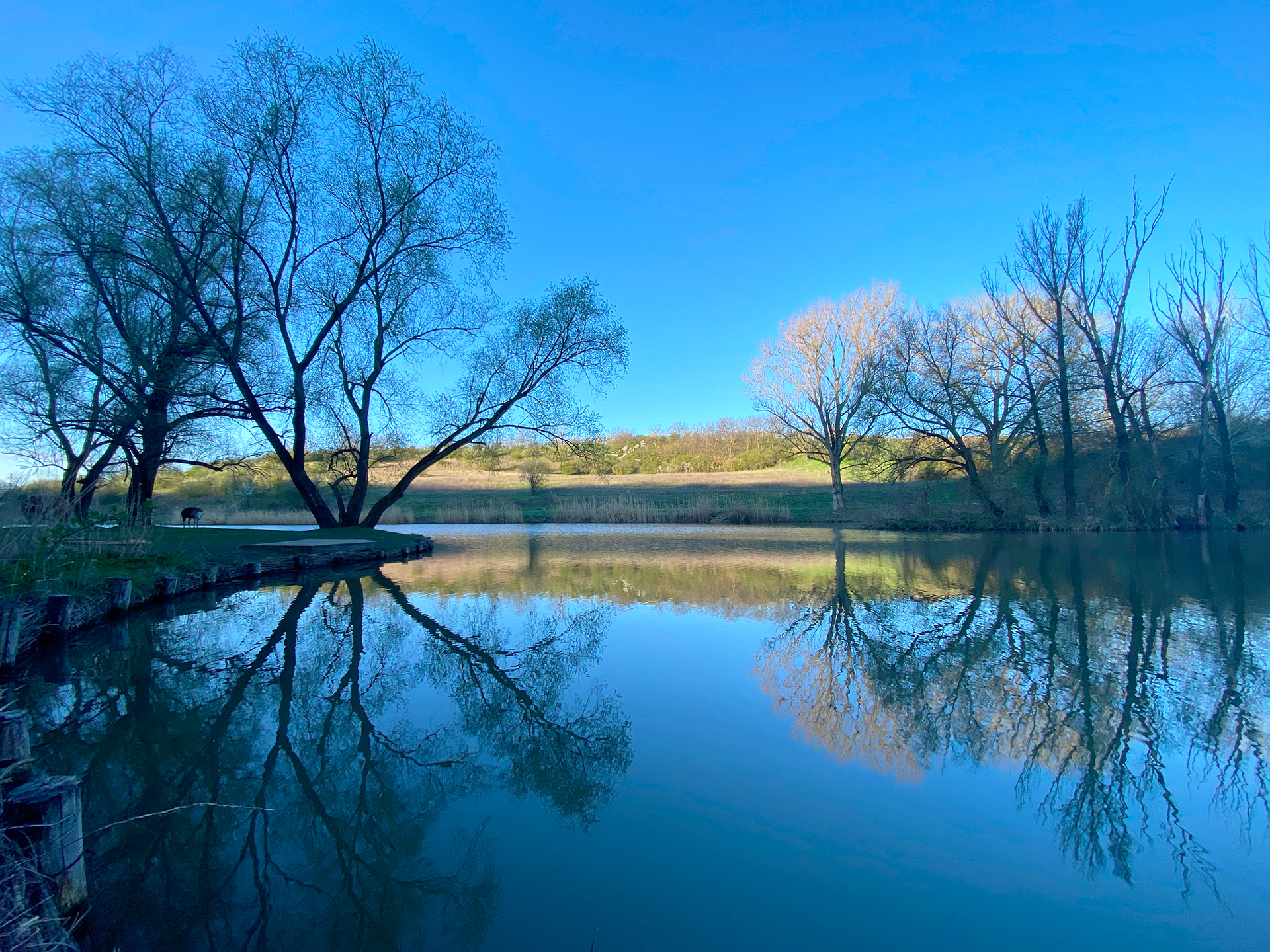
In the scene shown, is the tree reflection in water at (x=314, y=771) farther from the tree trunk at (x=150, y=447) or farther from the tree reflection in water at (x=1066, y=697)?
the tree trunk at (x=150, y=447)

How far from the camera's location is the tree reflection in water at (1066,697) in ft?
9.86

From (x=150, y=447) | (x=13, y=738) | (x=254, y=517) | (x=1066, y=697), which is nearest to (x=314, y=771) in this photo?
(x=13, y=738)

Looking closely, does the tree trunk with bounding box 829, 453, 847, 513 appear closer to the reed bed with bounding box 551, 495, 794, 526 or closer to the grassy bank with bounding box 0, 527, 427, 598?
the reed bed with bounding box 551, 495, 794, 526

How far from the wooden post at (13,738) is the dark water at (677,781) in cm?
44

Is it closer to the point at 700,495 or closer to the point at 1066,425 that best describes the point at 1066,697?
the point at 1066,425

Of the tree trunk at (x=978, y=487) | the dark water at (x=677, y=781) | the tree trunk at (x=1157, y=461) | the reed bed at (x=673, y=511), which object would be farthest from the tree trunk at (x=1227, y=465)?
the dark water at (x=677, y=781)

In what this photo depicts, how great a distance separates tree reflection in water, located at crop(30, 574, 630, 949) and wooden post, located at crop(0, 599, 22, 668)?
0.52m

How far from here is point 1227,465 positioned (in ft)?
67.5

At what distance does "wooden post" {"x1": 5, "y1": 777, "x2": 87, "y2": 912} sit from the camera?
2016 mm

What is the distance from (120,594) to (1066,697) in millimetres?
9351

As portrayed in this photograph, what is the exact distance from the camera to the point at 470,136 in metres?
15.7

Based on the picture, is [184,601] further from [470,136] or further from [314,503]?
[470,136]

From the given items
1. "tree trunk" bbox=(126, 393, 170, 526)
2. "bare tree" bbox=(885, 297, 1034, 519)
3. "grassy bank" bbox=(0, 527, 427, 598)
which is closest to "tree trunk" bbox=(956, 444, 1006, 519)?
"bare tree" bbox=(885, 297, 1034, 519)

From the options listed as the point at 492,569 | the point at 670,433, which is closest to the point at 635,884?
the point at 492,569
